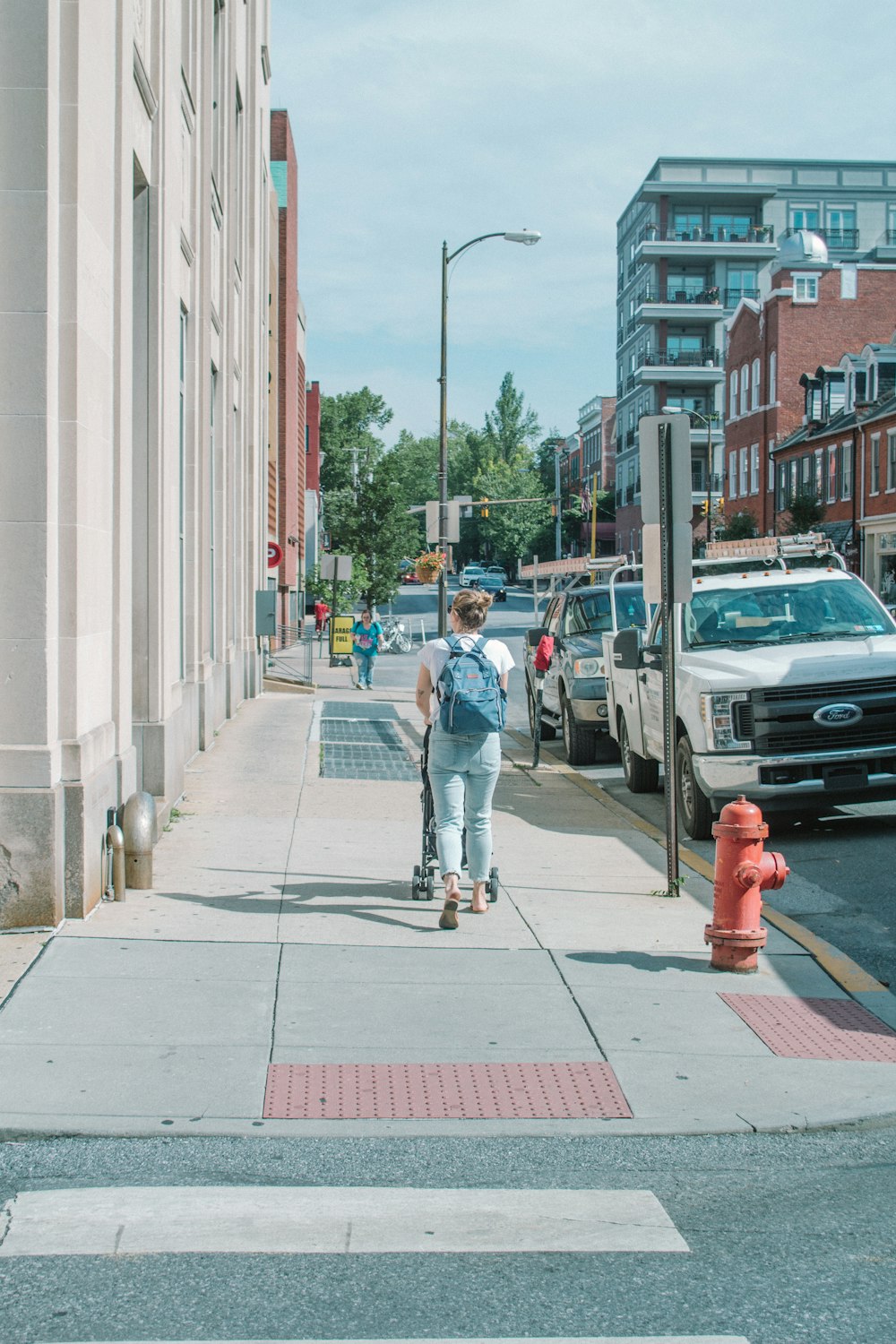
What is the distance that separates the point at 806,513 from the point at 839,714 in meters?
42.8

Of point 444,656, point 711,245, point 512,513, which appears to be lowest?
point 444,656

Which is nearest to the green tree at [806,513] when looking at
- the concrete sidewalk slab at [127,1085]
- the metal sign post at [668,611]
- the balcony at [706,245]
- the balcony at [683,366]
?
the balcony at [683,366]

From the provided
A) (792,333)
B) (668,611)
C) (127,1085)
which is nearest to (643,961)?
(668,611)

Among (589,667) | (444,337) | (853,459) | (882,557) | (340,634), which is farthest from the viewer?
(853,459)

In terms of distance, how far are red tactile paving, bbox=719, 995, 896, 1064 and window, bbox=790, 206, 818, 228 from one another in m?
82.3

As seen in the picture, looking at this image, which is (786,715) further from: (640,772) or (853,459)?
(853,459)

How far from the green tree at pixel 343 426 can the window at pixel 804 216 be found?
43.2 metres

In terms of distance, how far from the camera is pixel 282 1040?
18.6 feet

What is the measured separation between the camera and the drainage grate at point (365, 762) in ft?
46.2

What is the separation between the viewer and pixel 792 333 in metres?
60.2

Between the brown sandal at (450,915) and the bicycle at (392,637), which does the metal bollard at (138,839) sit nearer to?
the brown sandal at (450,915)

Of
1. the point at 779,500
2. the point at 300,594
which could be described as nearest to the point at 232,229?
the point at 300,594

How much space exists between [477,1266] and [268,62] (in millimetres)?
26425

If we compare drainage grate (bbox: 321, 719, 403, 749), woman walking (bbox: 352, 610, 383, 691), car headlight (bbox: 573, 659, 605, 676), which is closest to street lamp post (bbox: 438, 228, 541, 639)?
woman walking (bbox: 352, 610, 383, 691)
